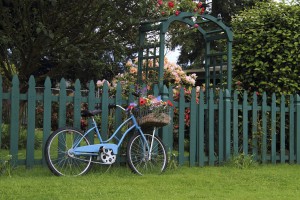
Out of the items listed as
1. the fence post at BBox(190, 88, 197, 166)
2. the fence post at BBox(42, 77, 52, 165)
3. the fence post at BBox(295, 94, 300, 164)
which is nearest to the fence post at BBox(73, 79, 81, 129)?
the fence post at BBox(42, 77, 52, 165)

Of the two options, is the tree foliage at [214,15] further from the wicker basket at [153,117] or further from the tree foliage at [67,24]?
the wicker basket at [153,117]

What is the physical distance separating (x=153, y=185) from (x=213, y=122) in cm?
242

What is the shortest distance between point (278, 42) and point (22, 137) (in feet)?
18.5

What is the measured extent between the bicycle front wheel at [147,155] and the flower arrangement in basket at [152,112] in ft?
0.84

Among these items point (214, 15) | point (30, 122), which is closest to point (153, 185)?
point (30, 122)

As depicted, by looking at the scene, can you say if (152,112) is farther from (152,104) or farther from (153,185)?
(153,185)

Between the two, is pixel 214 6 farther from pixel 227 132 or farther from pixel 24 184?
pixel 24 184

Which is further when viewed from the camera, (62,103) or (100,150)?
(62,103)

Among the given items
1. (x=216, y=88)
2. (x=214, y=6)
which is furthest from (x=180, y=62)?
(x=216, y=88)

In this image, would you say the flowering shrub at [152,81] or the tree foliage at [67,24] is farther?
the tree foliage at [67,24]

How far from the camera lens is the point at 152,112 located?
20.3 feet

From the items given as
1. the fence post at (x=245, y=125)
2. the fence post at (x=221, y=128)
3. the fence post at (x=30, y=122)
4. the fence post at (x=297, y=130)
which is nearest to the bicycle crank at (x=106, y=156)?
the fence post at (x=30, y=122)

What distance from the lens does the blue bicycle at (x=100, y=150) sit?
584 centimetres

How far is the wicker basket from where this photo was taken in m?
6.16
